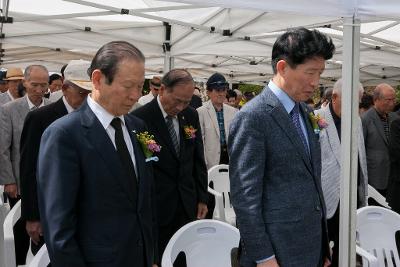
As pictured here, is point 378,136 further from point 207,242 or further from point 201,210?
point 207,242

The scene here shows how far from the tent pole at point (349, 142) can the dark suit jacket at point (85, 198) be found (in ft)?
3.83

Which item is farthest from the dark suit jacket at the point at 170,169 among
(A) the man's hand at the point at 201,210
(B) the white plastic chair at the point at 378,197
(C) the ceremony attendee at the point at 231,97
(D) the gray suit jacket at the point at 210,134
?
(C) the ceremony attendee at the point at 231,97

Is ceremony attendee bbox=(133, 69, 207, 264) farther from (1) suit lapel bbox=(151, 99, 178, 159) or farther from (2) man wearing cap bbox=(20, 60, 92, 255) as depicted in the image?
(2) man wearing cap bbox=(20, 60, 92, 255)

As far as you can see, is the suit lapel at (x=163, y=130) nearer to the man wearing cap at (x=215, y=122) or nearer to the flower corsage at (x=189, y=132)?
the flower corsage at (x=189, y=132)

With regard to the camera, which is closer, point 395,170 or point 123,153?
point 123,153

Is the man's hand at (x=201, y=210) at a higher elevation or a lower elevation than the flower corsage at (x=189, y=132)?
lower

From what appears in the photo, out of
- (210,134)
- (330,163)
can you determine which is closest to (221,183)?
(210,134)

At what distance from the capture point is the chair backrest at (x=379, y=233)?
3154 millimetres

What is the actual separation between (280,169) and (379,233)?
4.98 ft

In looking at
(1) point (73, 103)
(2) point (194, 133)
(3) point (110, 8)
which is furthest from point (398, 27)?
(1) point (73, 103)

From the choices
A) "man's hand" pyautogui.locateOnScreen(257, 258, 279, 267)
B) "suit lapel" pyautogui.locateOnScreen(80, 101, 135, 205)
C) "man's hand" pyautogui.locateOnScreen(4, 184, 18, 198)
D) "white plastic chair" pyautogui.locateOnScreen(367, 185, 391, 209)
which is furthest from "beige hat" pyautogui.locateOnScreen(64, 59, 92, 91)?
"white plastic chair" pyautogui.locateOnScreen(367, 185, 391, 209)

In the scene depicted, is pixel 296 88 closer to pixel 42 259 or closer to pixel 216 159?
pixel 42 259

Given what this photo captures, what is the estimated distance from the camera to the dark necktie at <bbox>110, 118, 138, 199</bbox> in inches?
72.8

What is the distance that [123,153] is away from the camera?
6.13ft
